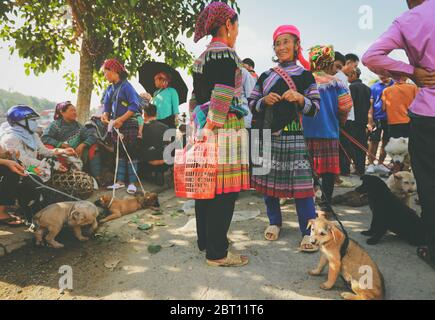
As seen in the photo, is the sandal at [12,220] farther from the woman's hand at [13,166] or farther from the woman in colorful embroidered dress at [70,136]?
the woman in colorful embroidered dress at [70,136]

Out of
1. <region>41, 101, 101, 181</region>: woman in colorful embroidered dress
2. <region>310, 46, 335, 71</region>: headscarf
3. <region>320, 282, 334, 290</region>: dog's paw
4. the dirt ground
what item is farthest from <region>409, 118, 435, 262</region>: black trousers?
<region>41, 101, 101, 181</region>: woman in colorful embroidered dress

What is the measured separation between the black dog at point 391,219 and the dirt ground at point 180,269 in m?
0.12

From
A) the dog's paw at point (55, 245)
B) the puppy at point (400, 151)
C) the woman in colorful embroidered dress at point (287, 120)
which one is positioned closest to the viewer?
the woman in colorful embroidered dress at point (287, 120)

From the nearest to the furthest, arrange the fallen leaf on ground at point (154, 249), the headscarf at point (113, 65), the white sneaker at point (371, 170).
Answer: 1. the fallen leaf on ground at point (154, 249)
2. the headscarf at point (113, 65)
3. the white sneaker at point (371, 170)

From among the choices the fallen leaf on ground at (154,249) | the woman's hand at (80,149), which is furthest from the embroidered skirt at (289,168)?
the woman's hand at (80,149)

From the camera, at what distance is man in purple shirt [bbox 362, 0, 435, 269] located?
77.9 inches

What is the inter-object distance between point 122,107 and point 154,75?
1524 mm

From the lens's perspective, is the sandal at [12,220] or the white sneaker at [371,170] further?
the white sneaker at [371,170]

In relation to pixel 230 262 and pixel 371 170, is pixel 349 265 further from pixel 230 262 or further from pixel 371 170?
pixel 371 170

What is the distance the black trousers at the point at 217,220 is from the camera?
266 centimetres

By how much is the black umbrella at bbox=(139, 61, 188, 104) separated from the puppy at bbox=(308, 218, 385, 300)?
15.1 ft

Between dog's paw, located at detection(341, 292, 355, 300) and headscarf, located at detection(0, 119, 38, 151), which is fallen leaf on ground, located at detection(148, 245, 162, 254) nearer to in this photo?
dog's paw, located at detection(341, 292, 355, 300)

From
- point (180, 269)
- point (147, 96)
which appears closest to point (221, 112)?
point (180, 269)
